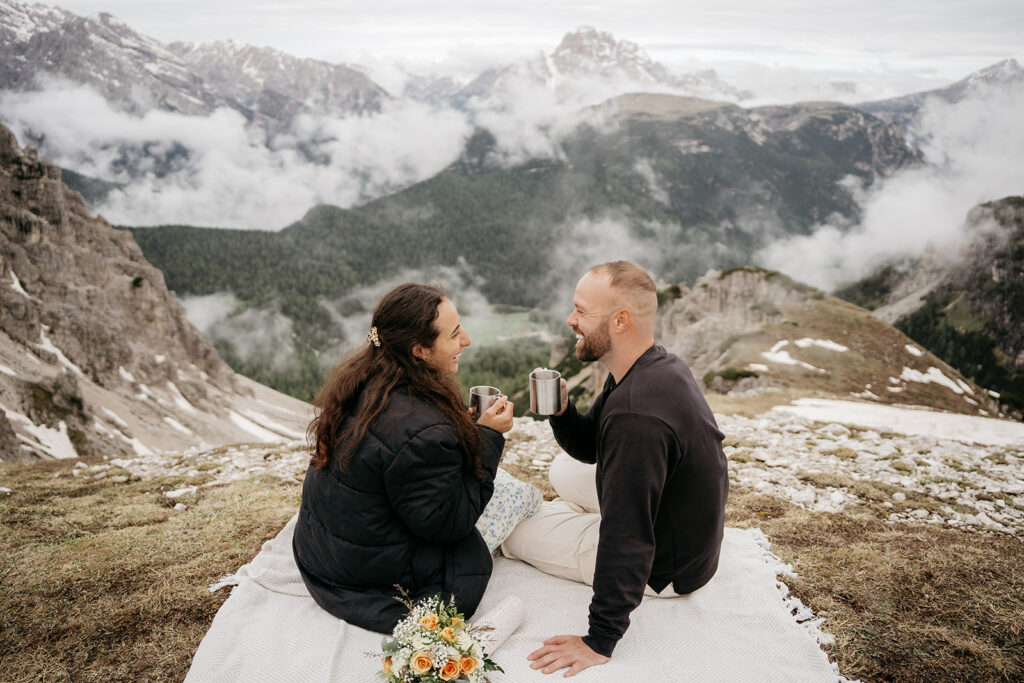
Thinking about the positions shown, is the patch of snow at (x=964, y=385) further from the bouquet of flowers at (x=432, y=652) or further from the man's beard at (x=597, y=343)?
the bouquet of flowers at (x=432, y=652)

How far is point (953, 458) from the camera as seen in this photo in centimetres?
1492

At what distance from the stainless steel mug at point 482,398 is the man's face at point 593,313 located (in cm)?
119

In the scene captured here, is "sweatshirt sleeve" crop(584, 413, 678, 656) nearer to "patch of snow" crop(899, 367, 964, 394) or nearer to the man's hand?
the man's hand

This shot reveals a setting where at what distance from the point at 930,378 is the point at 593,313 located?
75.9m

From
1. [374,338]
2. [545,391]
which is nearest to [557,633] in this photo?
[545,391]

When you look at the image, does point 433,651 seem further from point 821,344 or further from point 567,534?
point 821,344

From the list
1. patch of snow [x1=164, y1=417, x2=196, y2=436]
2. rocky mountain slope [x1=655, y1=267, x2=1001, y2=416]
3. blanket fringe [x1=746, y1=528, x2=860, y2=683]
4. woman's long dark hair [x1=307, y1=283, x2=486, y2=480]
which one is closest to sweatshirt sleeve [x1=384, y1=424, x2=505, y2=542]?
woman's long dark hair [x1=307, y1=283, x2=486, y2=480]

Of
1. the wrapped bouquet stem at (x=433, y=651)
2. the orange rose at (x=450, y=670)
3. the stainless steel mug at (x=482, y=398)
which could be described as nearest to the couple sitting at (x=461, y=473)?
the stainless steel mug at (x=482, y=398)

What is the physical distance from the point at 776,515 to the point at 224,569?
9695 millimetres

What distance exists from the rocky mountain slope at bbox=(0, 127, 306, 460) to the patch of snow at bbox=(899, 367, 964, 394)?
273 feet

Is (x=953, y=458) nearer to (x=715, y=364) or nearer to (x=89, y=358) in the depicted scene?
(x=715, y=364)

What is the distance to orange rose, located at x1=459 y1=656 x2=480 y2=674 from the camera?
15.6 feet

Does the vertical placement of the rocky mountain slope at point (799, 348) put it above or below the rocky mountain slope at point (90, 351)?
above

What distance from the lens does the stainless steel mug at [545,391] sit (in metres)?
6.47
